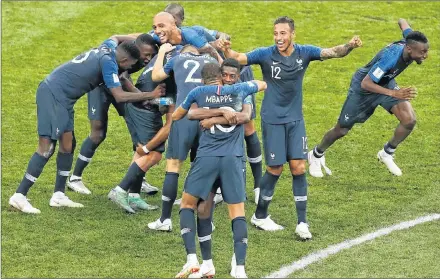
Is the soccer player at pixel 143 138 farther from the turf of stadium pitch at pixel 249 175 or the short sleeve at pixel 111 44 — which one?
the short sleeve at pixel 111 44

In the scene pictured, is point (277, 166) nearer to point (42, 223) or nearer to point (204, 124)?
point (204, 124)

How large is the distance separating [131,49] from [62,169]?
5.65 feet

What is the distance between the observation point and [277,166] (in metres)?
12.3

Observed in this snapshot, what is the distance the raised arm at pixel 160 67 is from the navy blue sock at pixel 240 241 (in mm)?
2175

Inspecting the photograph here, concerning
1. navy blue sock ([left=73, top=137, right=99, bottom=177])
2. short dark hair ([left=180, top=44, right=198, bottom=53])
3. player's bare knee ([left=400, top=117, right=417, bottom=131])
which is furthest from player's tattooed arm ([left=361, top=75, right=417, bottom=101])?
navy blue sock ([left=73, top=137, right=99, bottom=177])

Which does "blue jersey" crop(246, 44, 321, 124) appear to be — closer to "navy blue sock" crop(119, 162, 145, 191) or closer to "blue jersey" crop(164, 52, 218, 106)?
"blue jersey" crop(164, 52, 218, 106)

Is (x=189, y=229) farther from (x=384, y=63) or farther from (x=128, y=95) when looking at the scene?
(x=384, y=63)

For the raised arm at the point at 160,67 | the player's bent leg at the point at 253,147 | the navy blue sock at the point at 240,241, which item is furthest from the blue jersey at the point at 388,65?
the navy blue sock at the point at 240,241

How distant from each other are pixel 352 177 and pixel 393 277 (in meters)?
3.81

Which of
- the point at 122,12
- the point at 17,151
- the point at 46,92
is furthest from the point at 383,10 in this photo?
the point at 46,92

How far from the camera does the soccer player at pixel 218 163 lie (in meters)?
10.7

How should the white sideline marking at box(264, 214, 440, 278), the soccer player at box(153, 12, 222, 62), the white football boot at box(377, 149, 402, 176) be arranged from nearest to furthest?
1. the white sideline marking at box(264, 214, 440, 278)
2. the soccer player at box(153, 12, 222, 62)
3. the white football boot at box(377, 149, 402, 176)

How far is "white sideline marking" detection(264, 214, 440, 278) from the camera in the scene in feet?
36.5

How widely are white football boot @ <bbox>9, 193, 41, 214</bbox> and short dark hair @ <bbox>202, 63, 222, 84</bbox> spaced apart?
3163mm
